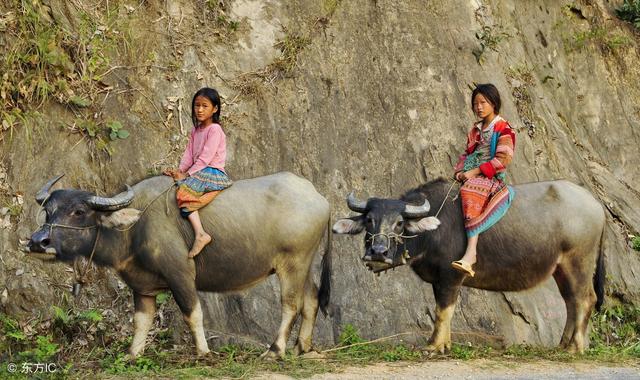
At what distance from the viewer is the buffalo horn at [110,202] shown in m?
7.52

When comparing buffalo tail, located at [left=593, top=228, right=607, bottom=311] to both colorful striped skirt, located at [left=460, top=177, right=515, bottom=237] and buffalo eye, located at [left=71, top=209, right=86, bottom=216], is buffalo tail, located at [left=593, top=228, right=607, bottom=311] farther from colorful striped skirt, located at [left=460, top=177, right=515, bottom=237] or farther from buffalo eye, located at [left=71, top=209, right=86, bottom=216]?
buffalo eye, located at [left=71, top=209, right=86, bottom=216]

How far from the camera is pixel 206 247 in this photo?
7797mm

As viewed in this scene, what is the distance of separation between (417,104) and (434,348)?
3948 mm

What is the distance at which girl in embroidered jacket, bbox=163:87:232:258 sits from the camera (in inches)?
304

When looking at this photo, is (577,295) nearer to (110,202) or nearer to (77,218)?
(110,202)

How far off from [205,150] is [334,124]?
327cm

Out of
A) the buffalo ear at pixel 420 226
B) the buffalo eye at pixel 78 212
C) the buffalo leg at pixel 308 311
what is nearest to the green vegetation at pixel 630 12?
the buffalo ear at pixel 420 226

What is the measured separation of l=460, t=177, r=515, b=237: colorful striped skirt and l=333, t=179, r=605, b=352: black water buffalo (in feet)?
0.46

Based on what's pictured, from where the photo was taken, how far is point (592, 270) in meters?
8.70

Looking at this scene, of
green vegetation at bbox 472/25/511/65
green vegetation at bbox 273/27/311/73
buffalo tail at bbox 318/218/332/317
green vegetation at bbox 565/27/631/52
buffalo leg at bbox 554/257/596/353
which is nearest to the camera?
buffalo tail at bbox 318/218/332/317

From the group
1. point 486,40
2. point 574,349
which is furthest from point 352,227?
point 486,40

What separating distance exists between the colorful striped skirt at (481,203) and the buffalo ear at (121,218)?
2.92m

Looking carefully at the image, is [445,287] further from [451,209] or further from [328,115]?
[328,115]

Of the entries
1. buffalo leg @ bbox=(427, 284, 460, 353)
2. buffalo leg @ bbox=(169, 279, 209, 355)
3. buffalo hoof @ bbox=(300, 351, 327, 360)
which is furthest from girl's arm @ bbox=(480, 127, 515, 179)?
buffalo leg @ bbox=(169, 279, 209, 355)
